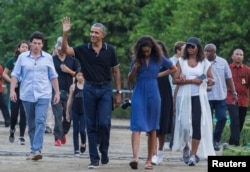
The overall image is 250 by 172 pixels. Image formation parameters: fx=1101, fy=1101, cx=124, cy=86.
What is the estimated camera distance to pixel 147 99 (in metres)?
15.3

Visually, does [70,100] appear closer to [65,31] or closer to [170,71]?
[170,71]

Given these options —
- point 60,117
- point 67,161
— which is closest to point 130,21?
point 60,117

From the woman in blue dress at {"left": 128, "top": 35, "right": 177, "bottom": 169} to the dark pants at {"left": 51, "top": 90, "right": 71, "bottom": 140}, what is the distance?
17.1ft

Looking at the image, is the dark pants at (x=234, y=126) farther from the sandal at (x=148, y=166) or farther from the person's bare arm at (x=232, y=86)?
the sandal at (x=148, y=166)

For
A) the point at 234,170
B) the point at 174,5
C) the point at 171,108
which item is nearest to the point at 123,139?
the point at 171,108

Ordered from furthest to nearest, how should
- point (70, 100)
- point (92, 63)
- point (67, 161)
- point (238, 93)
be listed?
point (238, 93) → point (70, 100) → point (67, 161) → point (92, 63)

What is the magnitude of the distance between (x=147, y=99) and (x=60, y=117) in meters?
5.53

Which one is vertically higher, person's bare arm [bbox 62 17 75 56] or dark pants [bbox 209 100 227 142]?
person's bare arm [bbox 62 17 75 56]

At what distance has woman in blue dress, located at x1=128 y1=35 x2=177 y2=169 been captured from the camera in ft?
50.0

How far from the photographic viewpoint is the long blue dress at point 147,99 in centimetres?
1526

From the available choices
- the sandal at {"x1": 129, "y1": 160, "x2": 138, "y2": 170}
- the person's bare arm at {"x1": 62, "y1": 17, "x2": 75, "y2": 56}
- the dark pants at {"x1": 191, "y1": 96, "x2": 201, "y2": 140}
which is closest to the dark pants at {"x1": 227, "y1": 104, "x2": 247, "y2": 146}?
the dark pants at {"x1": 191, "y1": 96, "x2": 201, "y2": 140}

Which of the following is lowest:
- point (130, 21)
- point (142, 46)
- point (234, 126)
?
point (234, 126)

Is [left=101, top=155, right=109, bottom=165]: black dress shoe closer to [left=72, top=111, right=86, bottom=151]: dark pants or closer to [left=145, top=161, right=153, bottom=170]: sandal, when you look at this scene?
[left=145, top=161, right=153, bottom=170]: sandal

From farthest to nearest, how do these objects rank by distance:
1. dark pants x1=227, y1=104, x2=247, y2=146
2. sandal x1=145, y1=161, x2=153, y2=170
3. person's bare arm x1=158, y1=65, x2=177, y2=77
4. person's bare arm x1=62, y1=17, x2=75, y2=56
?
dark pants x1=227, y1=104, x2=247, y2=146 < person's bare arm x1=158, y1=65, x2=177, y2=77 < sandal x1=145, y1=161, x2=153, y2=170 < person's bare arm x1=62, y1=17, x2=75, y2=56
